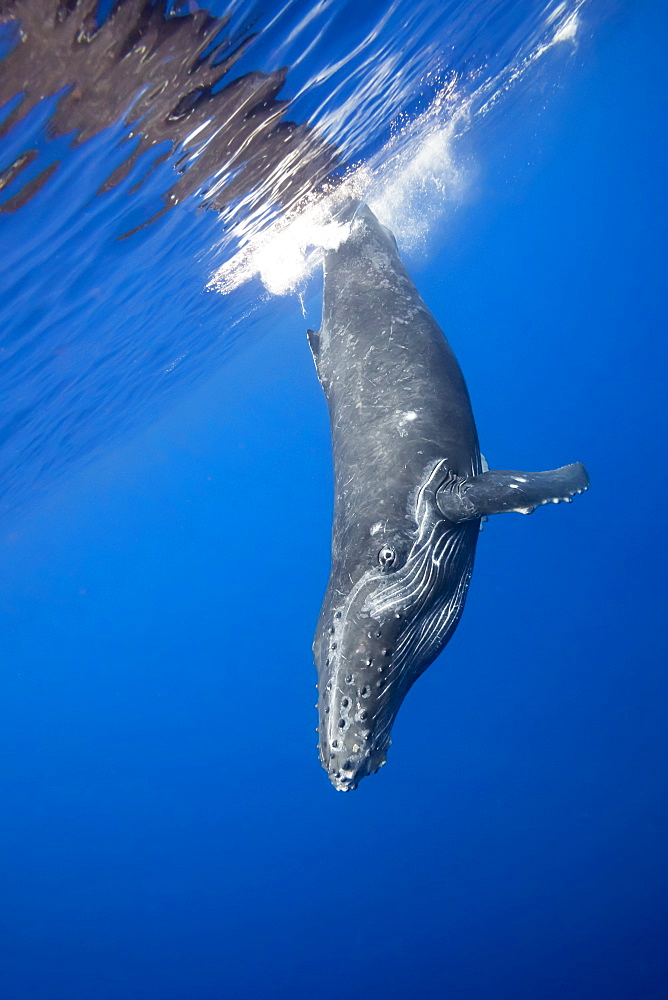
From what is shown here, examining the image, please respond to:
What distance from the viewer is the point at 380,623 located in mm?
4246

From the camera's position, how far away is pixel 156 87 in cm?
745

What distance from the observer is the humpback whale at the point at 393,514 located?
410 centimetres

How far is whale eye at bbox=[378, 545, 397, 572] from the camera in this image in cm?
442

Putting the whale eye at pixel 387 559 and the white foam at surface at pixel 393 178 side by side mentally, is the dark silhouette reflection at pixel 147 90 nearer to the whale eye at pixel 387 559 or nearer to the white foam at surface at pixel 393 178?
the white foam at surface at pixel 393 178

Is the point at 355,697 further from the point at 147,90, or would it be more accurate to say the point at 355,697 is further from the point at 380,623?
→ the point at 147,90

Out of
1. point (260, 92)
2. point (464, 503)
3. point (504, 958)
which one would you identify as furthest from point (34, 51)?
point (504, 958)

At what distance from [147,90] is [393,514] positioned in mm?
6830

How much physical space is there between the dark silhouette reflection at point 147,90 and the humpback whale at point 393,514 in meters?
4.26

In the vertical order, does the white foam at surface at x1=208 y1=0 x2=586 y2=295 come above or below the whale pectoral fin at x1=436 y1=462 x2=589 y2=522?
above

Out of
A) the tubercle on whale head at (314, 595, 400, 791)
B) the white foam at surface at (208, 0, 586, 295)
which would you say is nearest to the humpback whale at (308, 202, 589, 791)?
the tubercle on whale head at (314, 595, 400, 791)

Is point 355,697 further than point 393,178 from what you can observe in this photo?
No

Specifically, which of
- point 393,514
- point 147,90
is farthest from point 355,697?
point 147,90

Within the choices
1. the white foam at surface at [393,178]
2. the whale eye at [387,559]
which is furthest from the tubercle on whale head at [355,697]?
the white foam at surface at [393,178]

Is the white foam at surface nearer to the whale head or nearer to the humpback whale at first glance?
the humpback whale
